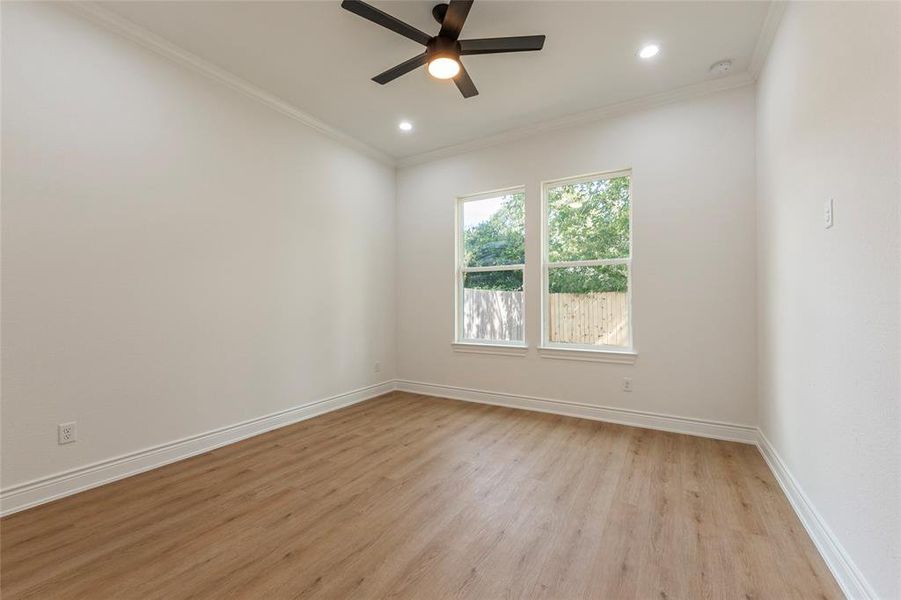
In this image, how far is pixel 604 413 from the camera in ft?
11.5

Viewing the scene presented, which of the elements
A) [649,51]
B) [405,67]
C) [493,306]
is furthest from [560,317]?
[405,67]

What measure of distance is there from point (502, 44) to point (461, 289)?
2.69 m

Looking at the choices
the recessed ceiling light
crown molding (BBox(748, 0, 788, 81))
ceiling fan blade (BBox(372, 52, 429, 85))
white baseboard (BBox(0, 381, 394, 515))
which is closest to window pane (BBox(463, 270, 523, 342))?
white baseboard (BBox(0, 381, 394, 515))

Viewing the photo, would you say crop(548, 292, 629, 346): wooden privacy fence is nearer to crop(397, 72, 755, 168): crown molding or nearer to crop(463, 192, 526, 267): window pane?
crop(463, 192, 526, 267): window pane

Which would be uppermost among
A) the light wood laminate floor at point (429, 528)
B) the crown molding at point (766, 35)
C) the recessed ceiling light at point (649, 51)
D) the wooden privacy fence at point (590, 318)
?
the recessed ceiling light at point (649, 51)

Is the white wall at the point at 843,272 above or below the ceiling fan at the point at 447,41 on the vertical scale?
below

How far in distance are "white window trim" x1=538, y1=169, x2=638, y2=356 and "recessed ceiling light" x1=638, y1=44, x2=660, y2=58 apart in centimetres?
97

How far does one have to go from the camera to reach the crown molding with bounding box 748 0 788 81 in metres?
2.24

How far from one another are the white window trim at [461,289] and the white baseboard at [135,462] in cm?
177

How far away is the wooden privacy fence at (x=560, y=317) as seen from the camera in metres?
3.58

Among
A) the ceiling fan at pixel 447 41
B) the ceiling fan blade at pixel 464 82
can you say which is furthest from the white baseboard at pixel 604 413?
the ceiling fan at pixel 447 41

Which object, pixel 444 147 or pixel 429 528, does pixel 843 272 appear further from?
pixel 444 147

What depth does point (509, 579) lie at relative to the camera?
4.90 ft

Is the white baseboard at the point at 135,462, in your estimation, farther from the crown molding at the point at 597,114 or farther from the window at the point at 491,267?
the crown molding at the point at 597,114
